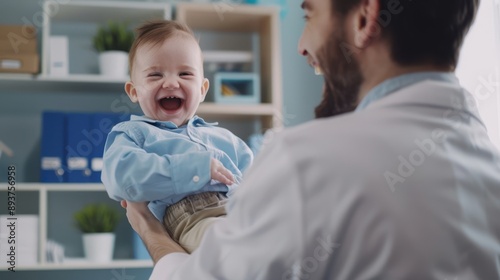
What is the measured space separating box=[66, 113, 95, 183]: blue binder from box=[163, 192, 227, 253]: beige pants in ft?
6.34

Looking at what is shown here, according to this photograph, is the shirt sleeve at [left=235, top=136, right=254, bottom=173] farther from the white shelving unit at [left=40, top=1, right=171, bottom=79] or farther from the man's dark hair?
the white shelving unit at [left=40, top=1, right=171, bottom=79]

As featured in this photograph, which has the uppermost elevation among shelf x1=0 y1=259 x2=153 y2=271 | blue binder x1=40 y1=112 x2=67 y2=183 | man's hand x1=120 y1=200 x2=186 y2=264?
man's hand x1=120 y1=200 x2=186 y2=264

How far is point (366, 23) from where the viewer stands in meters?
0.85

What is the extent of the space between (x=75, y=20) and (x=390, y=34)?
290 centimetres

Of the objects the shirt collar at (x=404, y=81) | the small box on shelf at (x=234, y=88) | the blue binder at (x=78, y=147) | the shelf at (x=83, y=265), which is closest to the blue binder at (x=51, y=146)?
the blue binder at (x=78, y=147)

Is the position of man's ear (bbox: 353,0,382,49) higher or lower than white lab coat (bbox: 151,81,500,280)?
higher

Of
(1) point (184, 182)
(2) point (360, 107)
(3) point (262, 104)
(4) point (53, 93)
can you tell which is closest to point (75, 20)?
(4) point (53, 93)

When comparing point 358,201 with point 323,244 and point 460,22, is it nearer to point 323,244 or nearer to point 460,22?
point 323,244

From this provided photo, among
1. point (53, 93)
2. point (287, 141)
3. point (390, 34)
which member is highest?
point (390, 34)

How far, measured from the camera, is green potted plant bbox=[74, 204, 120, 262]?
10.3 ft

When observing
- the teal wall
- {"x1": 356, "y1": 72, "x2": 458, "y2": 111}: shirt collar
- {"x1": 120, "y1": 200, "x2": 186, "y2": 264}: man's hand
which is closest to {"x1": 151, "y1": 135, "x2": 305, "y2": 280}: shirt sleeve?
{"x1": 356, "y1": 72, "x2": 458, "y2": 111}: shirt collar

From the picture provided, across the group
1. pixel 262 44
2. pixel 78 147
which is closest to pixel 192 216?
pixel 78 147

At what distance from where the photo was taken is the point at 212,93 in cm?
344

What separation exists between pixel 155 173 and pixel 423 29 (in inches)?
22.4
